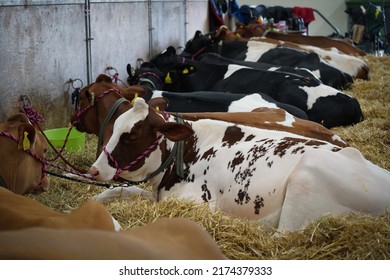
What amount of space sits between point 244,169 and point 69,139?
100 inches

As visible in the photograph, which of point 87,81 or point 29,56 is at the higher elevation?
point 29,56

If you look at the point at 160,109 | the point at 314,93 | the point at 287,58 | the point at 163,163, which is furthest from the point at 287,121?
the point at 287,58

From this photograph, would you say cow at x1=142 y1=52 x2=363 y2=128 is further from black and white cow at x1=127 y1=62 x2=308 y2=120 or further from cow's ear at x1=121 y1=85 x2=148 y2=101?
cow's ear at x1=121 y1=85 x2=148 y2=101

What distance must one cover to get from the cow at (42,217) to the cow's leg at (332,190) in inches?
46.4

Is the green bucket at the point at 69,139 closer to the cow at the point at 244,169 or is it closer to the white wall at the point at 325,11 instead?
the cow at the point at 244,169

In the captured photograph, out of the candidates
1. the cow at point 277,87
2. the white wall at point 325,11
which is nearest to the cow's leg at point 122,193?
the cow at point 277,87

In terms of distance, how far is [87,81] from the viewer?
8078mm

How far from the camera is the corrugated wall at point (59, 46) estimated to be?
6504mm

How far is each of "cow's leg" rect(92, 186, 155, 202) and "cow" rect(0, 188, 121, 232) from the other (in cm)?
154

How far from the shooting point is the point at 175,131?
14.8ft

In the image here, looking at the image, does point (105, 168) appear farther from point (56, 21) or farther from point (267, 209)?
point (56, 21)

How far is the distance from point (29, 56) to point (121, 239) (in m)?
4.68

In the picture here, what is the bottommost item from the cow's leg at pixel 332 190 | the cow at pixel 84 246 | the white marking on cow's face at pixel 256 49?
the white marking on cow's face at pixel 256 49

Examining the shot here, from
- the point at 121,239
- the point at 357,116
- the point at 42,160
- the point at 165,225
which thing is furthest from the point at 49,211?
the point at 357,116
